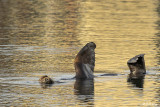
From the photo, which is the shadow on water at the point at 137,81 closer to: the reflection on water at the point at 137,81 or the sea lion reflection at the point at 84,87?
the reflection on water at the point at 137,81

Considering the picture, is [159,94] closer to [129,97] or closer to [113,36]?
[129,97]

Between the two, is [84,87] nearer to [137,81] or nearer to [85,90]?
[85,90]

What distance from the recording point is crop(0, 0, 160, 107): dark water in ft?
66.7

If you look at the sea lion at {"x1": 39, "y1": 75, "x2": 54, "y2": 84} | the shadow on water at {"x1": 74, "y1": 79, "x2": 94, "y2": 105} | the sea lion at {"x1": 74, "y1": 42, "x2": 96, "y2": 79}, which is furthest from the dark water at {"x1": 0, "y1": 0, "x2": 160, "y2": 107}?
the sea lion at {"x1": 74, "y1": 42, "x2": 96, "y2": 79}

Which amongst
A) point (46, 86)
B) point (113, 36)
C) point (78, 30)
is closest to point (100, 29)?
point (78, 30)

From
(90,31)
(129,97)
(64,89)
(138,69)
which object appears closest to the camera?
(129,97)

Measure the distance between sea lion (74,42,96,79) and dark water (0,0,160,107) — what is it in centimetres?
53

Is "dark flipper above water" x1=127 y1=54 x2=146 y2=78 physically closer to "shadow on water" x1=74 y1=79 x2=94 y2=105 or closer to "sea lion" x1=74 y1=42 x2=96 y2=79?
"sea lion" x1=74 y1=42 x2=96 y2=79

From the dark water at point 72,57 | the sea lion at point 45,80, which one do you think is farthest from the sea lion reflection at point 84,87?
the sea lion at point 45,80

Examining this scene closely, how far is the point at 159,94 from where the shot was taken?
20.9m

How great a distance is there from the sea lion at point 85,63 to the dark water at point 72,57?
1.73 ft

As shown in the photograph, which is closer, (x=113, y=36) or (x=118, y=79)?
(x=118, y=79)

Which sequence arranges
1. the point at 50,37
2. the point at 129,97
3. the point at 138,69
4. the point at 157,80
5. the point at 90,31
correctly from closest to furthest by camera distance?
the point at 129,97, the point at 157,80, the point at 138,69, the point at 50,37, the point at 90,31

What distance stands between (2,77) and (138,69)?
5051mm
